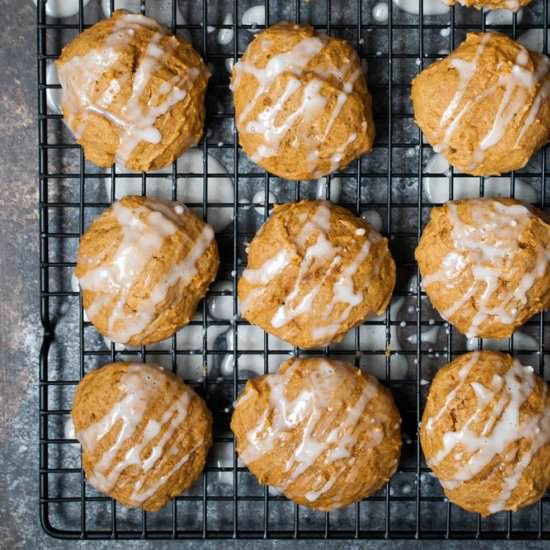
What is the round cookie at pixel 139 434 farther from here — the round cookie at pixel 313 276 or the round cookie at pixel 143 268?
the round cookie at pixel 313 276

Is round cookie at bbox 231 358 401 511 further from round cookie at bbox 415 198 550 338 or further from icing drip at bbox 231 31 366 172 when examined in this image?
icing drip at bbox 231 31 366 172

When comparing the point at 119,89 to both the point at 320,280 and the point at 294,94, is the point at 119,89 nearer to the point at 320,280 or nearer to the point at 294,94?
the point at 294,94

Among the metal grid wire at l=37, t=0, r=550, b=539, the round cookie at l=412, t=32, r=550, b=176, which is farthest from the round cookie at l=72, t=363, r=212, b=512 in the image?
the round cookie at l=412, t=32, r=550, b=176

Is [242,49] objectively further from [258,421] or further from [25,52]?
[258,421]

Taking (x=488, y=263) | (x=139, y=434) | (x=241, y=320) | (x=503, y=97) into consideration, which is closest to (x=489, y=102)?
(x=503, y=97)

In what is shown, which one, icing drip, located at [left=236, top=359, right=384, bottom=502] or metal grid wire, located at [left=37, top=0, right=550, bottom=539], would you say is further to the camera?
metal grid wire, located at [left=37, top=0, right=550, bottom=539]

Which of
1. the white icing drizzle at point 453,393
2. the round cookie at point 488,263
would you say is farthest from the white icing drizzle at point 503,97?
the white icing drizzle at point 453,393
